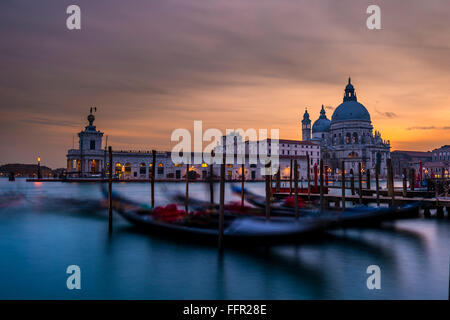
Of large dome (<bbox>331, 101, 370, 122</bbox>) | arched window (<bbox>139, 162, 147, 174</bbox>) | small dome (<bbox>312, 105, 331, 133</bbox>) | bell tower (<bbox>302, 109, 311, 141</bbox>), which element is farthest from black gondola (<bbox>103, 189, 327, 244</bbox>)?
bell tower (<bbox>302, 109, 311, 141</bbox>)

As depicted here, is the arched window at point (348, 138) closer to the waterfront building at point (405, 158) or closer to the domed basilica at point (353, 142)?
the domed basilica at point (353, 142)

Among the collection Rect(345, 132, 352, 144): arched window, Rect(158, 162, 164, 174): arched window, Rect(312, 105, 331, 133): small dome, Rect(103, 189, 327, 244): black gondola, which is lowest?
Rect(103, 189, 327, 244): black gondola

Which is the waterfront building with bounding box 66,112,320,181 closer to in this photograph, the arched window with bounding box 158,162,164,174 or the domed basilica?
the arched window with bounding box 158,162,164,174

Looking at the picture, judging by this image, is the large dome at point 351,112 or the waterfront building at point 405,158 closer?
the large dome at point 351,112

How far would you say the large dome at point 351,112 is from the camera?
319ft

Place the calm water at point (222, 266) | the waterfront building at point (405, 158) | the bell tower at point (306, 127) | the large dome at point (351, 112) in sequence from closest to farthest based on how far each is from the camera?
the calm water at point (222, 266)
the large dome at point (351, 112)
the waterfront building at point (405, 158)
the bell tower at point (306, 127)

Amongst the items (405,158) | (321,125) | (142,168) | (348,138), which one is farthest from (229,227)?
(405,158)

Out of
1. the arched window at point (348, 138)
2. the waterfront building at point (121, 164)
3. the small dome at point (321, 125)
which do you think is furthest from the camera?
the small dome at point (321, 125)

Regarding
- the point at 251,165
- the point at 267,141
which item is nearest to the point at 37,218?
the point at 251,165

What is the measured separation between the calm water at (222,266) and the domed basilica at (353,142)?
3156 inches

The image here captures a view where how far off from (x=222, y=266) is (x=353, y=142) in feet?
301

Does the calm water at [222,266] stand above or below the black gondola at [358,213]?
below

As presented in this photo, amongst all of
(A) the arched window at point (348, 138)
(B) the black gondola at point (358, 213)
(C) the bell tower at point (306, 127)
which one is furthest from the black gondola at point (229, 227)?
(C) the bell tower at point (306, 127)

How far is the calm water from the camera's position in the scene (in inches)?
341
